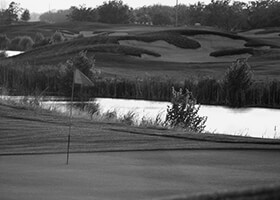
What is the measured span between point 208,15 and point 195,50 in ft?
166

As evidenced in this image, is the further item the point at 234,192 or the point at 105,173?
the point at 105,173

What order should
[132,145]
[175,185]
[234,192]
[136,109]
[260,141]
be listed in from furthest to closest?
[136,109] < [260,141] < [132,145] < [175,185] < [234,192]

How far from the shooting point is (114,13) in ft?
422

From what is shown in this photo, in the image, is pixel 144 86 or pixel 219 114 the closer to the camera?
pixel 219 114

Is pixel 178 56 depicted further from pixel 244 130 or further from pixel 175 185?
pixel 175 185

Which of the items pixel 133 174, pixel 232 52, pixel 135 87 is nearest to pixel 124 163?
pixel 133 174

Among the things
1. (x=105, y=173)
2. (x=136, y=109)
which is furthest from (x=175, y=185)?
(x=136, y=109)

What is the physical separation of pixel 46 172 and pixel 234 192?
19.2 feet

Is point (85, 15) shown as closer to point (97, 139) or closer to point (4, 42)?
point (4, 42)

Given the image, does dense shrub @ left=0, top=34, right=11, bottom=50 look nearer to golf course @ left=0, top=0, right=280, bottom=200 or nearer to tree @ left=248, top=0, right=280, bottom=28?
golf course @ left=0, top=0, right=280, bottom=200

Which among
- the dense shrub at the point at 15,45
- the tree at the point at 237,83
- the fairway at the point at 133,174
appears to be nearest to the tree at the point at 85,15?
the dense shrub at the point at 15,45

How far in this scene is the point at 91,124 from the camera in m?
16.6

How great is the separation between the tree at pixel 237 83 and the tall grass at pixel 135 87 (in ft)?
0.62

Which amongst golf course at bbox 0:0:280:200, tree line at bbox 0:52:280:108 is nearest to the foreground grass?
golf course at bbox 0:0:280:200
